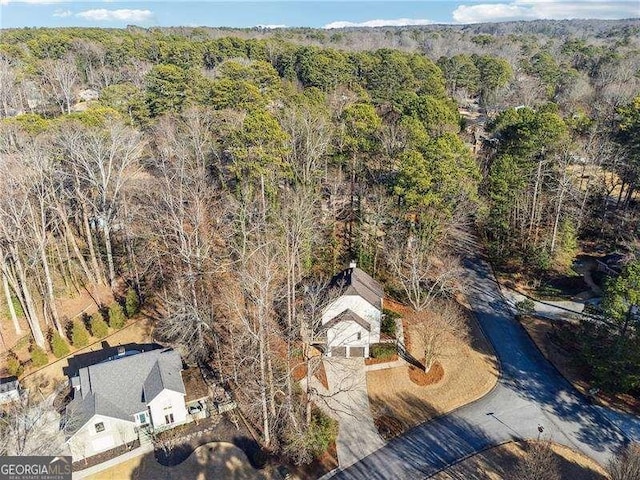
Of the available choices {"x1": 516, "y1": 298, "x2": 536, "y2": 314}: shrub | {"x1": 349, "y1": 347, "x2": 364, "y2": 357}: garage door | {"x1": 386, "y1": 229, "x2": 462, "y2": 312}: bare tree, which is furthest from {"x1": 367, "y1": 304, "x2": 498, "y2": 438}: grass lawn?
{"x1": 516, "y1": 298, "x2": 536, "y2": 314}: shrub

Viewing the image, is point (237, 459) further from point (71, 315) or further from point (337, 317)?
point (71, 315)

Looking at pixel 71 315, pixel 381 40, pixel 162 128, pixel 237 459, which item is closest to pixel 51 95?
pixel 162 128

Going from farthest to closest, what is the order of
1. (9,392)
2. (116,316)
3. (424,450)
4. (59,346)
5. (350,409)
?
(116,316)
(59,346)
(350,409)
(9,392)
(424,450)

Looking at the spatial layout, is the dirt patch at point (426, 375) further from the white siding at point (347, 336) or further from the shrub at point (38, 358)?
the shrub at point (38, 358)

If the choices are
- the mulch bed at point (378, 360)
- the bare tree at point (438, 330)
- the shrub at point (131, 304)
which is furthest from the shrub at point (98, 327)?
the bare tree at point (438, 330)

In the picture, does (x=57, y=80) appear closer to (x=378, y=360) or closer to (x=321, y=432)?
(x=378, y=360)

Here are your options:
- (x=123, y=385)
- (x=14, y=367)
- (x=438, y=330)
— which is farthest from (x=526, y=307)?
(x=14, y=367)
